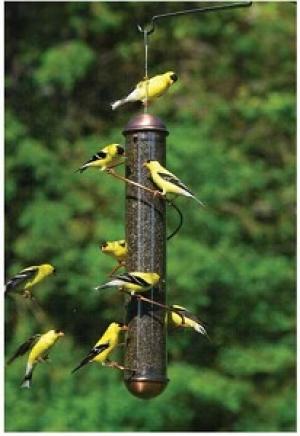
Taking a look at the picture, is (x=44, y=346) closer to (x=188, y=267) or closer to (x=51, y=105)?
(x=188, y=267)

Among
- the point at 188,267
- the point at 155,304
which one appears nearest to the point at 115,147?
the point at 155,304

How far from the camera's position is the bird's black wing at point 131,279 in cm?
511

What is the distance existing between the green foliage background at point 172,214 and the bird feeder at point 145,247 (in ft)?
19.0

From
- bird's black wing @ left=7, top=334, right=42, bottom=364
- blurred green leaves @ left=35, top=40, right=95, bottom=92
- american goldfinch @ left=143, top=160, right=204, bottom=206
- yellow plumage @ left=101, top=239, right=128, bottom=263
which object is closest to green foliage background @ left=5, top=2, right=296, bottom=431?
blurred green leaves @ left=35, top=40, right=95, bottom=92

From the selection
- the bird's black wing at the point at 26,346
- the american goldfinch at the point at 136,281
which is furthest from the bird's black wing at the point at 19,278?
the american goldfinch at the point at 136,281

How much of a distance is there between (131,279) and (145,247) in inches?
14.2

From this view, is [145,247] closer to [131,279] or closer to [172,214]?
[131,279]

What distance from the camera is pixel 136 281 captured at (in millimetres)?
5176

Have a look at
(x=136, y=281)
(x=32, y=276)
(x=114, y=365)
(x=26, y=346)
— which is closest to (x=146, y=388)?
(x=114, y=365)

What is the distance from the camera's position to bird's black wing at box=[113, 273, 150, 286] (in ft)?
16.8

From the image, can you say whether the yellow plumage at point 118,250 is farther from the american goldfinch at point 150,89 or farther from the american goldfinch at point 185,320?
the american goldfinch at point 150,89

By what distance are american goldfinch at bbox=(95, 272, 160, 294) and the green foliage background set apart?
605 centimetres

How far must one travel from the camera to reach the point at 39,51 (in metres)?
12.3

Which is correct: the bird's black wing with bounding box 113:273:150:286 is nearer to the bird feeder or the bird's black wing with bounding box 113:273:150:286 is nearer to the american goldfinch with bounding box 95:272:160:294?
the american goldfinch with bounding box 95:272:160:294
